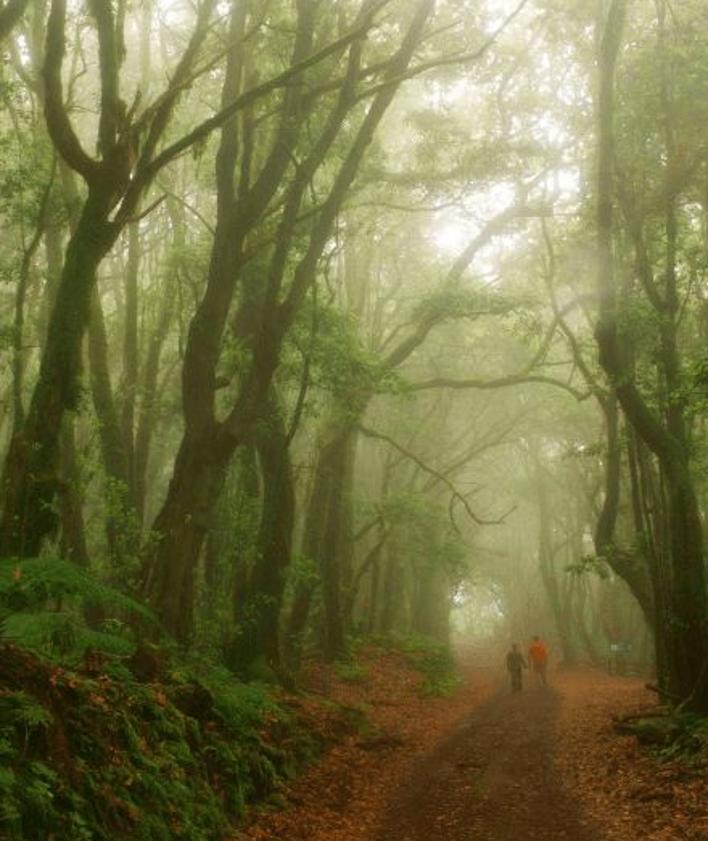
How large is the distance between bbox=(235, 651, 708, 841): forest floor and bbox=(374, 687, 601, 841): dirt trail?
2 centimetres

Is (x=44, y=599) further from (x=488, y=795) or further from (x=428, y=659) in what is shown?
(x=428, y=659)

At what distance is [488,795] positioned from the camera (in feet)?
34.4

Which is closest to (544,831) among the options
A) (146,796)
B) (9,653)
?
(146,796)

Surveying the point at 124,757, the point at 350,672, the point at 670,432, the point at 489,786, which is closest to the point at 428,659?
the point at 350,672

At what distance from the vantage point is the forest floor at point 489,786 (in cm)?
879

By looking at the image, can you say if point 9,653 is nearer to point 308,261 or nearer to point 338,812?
point 338,812

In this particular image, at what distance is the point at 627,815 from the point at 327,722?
549cm

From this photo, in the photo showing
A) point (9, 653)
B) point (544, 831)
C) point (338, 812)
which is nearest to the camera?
point (9, 653)

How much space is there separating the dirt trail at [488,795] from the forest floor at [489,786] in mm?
15

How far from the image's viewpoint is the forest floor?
8.79 metres

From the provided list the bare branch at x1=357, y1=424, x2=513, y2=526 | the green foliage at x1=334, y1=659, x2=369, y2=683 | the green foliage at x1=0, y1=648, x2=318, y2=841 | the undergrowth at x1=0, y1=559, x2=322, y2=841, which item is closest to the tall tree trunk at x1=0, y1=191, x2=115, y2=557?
the undergrowth at x1=0, y1=559, x2=322, y2=841

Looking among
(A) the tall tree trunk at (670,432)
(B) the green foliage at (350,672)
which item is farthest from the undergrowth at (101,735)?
(B) the green foliage at (350,672)

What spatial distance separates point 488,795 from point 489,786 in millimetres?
504

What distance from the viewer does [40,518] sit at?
29.0 ft
